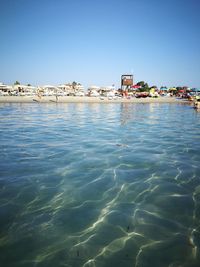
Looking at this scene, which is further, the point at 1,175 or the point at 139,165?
the point at 139,165

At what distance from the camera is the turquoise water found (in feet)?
10.6

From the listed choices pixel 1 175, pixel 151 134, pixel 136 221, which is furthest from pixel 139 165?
pixel 151 134

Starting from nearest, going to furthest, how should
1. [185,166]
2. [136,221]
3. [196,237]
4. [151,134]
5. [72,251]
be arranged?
[72,251], [196,237], [136,221], [185,166], [151,134]

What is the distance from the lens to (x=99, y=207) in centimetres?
447

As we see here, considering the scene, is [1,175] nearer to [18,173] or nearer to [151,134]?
[18,173]

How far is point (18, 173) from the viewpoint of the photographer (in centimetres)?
609

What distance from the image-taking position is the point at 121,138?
35.8 feet

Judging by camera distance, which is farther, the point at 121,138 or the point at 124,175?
the point at 121,138

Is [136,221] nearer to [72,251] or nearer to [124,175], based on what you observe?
[72,251]

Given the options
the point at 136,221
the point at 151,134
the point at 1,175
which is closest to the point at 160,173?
the point at 136,221

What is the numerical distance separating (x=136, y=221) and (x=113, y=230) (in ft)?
1.80

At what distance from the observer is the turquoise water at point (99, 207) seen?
3.22m

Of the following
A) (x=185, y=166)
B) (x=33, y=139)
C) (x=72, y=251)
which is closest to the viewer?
(x=72, y=251)

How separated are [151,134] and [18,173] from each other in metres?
8.26
